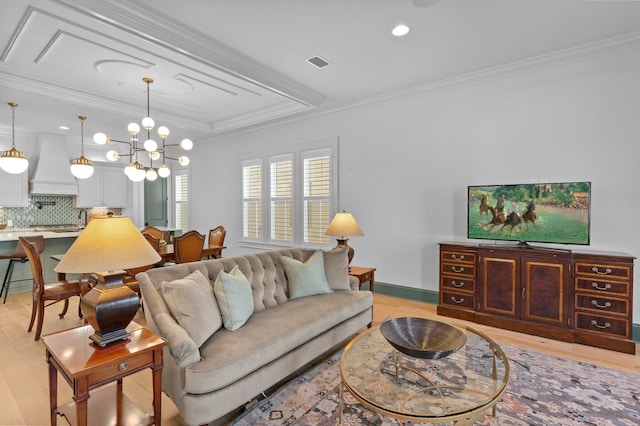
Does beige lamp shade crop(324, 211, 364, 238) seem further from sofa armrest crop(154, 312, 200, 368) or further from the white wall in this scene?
sofa armrest crop(154, 312, 200, 368)

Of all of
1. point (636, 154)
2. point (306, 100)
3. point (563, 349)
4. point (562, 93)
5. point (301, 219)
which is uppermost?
point (306, 100)

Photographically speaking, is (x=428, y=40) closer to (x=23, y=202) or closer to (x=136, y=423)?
(x=136, y=423)

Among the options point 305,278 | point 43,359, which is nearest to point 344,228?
point 305,278

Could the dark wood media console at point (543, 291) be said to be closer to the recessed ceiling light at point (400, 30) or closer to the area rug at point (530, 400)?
the area rug at point (530, 400)

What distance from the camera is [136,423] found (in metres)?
1.77

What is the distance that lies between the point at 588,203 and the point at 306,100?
3.63 m

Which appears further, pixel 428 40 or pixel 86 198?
pixel 86 198

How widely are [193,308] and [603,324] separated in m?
3.68

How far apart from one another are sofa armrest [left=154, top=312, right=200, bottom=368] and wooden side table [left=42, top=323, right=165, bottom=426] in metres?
0.06

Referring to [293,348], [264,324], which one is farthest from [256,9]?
[293,348]

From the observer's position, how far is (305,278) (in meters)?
3.11

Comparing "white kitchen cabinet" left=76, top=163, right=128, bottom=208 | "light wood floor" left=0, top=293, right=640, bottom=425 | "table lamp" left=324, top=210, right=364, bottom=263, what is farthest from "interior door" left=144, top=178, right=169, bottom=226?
"table lamp" left=324, top=210, right=364, bottom=263

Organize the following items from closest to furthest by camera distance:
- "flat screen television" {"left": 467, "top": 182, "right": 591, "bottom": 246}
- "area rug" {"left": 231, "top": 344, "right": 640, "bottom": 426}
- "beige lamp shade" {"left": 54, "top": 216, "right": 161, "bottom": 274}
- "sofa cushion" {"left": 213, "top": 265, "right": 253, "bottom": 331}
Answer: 1. "beige lamp shade" {"left": 54, "top": 216, "right": 161, "bottom": 274}
2. "area rug" {"left": 231, "top": 344, "right": 640, "bottom": 426}
3. "sofa cushion" {"left": 213, "top": 265, "right": 253, "bottom": 331}
4. "flat screen television" {"left": 467, "top": 182, "right": 591, "bottom": 246}

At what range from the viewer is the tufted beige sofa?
1.78 meters
